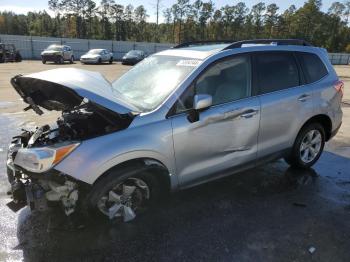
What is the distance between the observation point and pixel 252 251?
11.9 feet

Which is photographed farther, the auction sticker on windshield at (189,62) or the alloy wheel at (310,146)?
the alloy wheel at (310,146)

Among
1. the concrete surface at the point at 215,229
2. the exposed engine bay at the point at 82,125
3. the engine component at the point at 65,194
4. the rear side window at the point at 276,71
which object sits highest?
the rear side window at the point at 276,71

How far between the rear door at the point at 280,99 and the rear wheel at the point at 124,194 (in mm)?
1652

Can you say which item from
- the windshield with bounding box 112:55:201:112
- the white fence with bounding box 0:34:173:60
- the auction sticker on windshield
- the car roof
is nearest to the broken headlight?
the windshield with bounding box 112:55:201:112

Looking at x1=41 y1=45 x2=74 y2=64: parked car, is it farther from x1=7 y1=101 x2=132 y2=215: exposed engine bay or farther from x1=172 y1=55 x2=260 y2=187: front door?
x1=172 y1=55 x2=260 y2=187: front door

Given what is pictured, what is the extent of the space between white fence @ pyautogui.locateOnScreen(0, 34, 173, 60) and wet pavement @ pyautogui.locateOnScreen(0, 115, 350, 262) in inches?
1531

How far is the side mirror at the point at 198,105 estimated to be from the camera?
3973 mm

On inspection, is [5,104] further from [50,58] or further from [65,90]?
[50,58]

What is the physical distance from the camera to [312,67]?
18.2 ft

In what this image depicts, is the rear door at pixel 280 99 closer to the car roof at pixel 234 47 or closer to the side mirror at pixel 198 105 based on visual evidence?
the car roof at pixel 234 47

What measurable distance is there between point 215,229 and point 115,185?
119 cm

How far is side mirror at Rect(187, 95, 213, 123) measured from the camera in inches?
156

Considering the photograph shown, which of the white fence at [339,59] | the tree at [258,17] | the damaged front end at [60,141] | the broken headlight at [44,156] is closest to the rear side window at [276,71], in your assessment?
the damaged front end at [60,141]

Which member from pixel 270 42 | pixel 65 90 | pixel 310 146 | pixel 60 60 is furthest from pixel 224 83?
pixel 60 60
